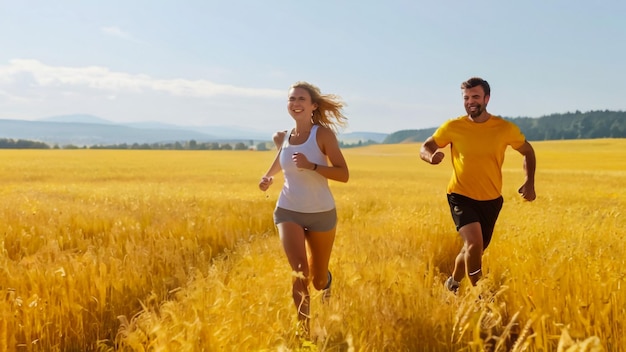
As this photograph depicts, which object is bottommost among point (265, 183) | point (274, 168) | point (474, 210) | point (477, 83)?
point (474, 210)

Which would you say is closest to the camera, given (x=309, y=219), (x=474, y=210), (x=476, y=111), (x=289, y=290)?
(x=309, y=219)

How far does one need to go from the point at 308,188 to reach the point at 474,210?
1605mm

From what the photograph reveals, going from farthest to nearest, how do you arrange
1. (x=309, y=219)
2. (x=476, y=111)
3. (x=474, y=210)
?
(x=474, y=210), (x=476, y=111), (x=309, y=219)

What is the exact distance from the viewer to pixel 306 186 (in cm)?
459

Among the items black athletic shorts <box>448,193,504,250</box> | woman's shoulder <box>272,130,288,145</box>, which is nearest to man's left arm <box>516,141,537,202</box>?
black athletic shorts <box>448,193,504,250</box>

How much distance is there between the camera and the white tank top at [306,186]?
4.57 meters

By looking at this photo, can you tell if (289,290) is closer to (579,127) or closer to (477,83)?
(477,83)

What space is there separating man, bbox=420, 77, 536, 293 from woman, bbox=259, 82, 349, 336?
3.25ft


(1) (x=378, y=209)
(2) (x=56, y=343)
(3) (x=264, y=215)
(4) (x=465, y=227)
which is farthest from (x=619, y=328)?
(1) (x=378, y=209)

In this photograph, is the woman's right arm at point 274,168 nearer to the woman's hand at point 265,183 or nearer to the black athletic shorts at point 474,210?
the woman's hand at point 265,183

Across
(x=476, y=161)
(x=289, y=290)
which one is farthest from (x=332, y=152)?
(x=476, y=161)

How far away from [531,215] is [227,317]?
762 cm

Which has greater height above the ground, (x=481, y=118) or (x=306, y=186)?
(x=481, y=118)

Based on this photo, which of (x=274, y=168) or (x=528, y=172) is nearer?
(x=274, y=168)
